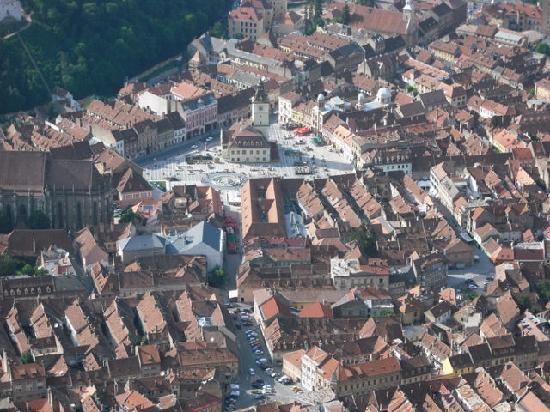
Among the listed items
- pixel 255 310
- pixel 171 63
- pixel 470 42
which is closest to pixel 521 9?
pixel 470 42

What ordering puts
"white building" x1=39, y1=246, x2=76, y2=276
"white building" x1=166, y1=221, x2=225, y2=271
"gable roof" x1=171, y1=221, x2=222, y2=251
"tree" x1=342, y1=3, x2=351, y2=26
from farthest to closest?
"tree" x1=342, y1=3, x2=351, y2=26 → "gable roof" x1=171, y1=221, x2=222, y2=251 → "white building" x1=166, y1=221, x2=225, y2=271 → "white building" x1=39, y1=246, x2=76, y2=276

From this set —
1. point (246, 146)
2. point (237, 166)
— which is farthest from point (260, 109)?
point (237, 166)

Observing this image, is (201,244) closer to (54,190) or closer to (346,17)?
(54,190)

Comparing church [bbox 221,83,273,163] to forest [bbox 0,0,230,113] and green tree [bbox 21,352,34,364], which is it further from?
green tree [bbox 21,352,34,364]

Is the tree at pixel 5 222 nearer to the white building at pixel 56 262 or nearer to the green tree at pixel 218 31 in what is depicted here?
the white building at pixel 56 262

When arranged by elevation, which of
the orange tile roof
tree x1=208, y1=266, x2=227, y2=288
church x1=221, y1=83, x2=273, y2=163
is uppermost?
the orange tile roof

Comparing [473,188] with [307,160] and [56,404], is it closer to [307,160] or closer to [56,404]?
[307,160]

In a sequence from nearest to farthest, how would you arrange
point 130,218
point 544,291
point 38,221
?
1. point 544,291
2. point 130,218
3. point 38,221

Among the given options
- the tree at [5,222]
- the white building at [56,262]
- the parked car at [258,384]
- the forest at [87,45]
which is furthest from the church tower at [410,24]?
the parked car at [258,384]

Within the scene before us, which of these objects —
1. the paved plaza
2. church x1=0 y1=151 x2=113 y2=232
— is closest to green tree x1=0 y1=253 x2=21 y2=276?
church x1=0 y1=151 x2=113 y2=232
